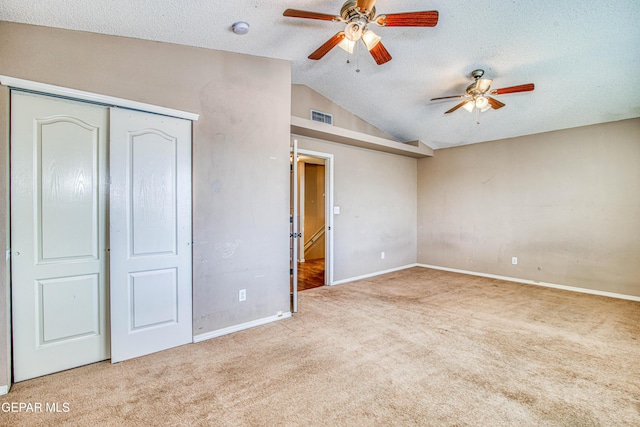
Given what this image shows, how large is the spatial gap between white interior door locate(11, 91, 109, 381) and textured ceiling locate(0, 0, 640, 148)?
755mm

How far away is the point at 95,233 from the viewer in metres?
2.44

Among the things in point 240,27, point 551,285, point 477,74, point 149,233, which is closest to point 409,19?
point 240,27

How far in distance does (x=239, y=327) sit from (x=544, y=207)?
16.9 feet

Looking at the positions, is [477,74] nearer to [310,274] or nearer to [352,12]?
[352,12]

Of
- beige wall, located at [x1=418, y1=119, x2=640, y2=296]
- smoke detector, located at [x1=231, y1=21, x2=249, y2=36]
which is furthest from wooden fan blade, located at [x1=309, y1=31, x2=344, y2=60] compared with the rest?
beige wall, located at [x1=418, y1=119, x2=640, y2=296]

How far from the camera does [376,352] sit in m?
2.61

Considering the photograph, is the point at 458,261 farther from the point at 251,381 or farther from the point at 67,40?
the point at 67,40

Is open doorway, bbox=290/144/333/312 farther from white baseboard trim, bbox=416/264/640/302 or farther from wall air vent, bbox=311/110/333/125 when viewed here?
white baseboard trim, bbox=416/264/640/302

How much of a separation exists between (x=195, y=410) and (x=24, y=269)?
165cm

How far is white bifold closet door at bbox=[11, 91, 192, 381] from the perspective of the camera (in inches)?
85.5

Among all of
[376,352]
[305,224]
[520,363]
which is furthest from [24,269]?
[305,224]

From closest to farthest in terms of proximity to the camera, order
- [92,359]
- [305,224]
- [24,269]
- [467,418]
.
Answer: [467,418]
[24,269]
[92,359]
[305,224]

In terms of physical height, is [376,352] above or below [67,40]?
below

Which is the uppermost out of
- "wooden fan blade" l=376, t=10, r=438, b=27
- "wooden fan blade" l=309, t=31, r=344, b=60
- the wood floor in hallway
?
"wooden fan blade" l=309, t=31, r=344, b=60
